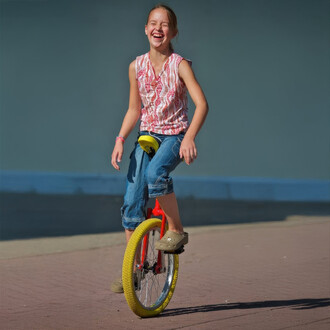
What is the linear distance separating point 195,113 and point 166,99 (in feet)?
0.69

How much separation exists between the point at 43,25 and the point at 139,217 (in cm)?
1040

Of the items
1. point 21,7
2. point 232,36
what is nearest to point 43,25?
point 21,7

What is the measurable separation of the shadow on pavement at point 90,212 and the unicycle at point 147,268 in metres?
4.28

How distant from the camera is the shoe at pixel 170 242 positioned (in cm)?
587

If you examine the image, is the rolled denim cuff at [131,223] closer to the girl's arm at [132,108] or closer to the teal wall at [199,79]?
the girl's arm at [132,108]

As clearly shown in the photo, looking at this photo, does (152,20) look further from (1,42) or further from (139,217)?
(1,42)

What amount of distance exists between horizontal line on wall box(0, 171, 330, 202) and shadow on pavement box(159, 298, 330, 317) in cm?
801

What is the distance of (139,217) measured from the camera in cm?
591

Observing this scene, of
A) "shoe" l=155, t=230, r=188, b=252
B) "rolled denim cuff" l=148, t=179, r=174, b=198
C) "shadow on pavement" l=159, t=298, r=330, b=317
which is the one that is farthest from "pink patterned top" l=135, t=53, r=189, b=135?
"shadow on pavement" l=159, t=298, r=330, b=317

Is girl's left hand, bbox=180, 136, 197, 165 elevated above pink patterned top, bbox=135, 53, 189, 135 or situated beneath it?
situated beneath

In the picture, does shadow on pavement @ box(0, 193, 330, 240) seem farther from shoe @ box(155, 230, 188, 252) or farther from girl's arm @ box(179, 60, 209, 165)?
girl's arm @ box(179, 60, 209, 165)

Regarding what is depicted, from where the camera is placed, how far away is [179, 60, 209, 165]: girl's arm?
560 centimetres

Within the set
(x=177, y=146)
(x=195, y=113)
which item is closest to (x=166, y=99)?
(x=195, y=113)

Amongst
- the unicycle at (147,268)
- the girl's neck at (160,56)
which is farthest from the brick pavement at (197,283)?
the girl's neck at (160,56)
